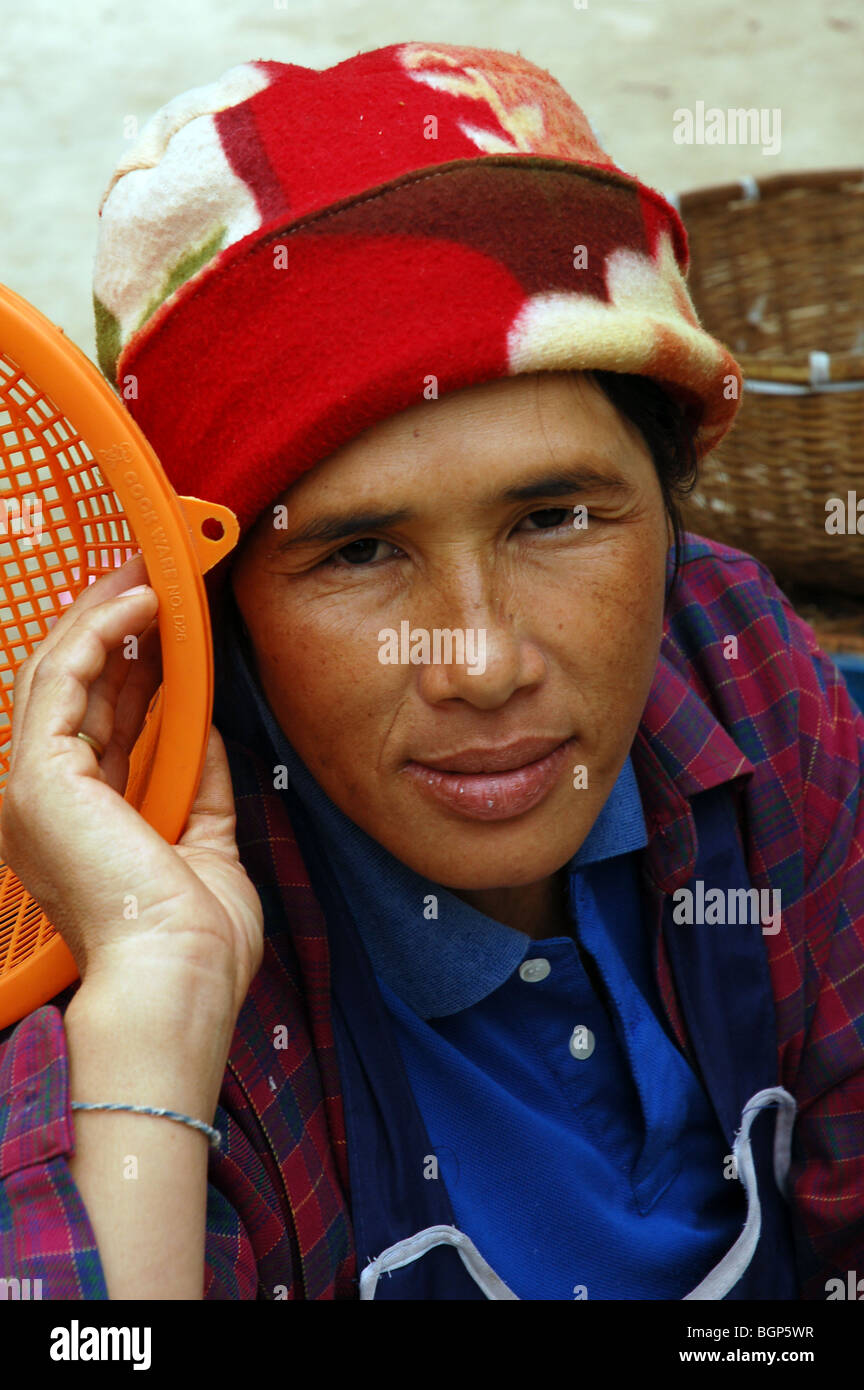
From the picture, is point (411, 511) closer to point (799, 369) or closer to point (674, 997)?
point (674, 997)

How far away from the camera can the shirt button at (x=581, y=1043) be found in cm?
158

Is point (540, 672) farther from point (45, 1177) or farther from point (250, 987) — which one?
point (45, 1177)

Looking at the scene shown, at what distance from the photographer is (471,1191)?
4.98 ft

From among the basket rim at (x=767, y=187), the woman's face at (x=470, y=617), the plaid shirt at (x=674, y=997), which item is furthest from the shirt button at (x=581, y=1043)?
the basket rim at (x=767, y=187)

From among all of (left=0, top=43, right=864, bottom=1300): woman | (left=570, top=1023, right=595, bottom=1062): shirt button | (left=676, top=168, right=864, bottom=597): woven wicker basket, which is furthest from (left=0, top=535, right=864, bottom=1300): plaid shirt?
(left=676, top=168, right=864, bottom=597): woven wicker basket

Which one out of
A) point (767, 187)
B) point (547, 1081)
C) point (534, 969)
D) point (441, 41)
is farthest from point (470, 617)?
point (441, 41)

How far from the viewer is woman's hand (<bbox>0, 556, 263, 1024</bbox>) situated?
1229mm

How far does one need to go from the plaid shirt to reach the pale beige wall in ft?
10.3

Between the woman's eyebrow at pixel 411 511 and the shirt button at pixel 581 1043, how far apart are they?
1.97 ft

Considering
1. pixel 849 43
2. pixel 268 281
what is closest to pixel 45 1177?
pixel 268 281

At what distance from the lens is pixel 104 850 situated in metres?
1.24

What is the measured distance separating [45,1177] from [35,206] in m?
4.06

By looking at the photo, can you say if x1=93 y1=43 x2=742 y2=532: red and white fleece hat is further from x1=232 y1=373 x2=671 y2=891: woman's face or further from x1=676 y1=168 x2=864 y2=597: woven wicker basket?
x1=676 y1=168 x2=864 y2=597: woven wicker basket

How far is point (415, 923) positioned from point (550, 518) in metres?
0.45
